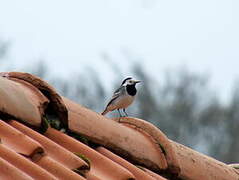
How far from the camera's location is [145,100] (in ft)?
99.8

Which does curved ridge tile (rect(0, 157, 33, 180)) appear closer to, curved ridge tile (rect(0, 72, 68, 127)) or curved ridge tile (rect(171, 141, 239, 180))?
curved ridge tile (rect(0, 72, 68, 127))

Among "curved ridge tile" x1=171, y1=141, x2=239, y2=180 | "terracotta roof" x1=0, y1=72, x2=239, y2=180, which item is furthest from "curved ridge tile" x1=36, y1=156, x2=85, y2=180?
"curved ridge tile" x1=171, y1=141, x2=239, y2=180

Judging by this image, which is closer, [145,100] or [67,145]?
[67,145]

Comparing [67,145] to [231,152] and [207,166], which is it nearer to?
[207,166]

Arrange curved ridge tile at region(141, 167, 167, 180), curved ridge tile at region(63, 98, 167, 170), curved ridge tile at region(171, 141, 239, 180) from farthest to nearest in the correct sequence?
curved ridge tile at region(171, 141, 239, 180) < curved ridge tile at region(141, 167, 167, 180) < curved ridge tile at region(63, 98, 167, 170)

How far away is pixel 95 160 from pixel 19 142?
554mm

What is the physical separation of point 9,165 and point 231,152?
25381 millimetres

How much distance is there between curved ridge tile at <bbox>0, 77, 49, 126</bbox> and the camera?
4.23m

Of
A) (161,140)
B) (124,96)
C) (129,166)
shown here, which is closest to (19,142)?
(129,166)

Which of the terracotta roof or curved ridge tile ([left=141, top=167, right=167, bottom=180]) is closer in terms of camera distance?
the terracotta roof

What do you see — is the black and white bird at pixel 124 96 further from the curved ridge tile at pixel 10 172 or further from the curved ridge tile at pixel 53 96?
the curved ridge tile at pixel 10 172

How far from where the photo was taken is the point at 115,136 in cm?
485

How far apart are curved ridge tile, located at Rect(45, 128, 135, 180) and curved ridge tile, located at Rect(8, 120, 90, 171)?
16 centimetres

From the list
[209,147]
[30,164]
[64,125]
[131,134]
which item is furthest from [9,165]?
[209,147]
